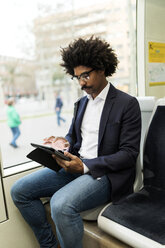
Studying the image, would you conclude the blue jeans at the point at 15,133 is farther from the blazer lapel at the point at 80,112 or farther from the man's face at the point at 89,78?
the man's face at the point at 89,78

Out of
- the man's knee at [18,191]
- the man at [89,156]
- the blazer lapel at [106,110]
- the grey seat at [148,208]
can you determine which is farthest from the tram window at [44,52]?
the grey seat at [148,208]

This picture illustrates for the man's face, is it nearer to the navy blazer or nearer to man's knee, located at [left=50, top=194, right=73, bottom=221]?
the navy blazer

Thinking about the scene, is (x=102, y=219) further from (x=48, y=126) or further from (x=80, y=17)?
(x=80, y=17)

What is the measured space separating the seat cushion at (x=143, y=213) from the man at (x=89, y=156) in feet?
0.23

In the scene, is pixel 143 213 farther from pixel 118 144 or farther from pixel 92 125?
pixel 92 125

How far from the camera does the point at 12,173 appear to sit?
162 cm

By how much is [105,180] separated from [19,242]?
0.97 metres

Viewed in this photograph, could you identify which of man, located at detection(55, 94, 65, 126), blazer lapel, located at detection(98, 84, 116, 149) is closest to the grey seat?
blazer lapel, located at detection(98, 84, 116, 149)

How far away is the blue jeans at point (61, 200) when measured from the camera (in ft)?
3.71

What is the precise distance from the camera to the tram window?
1766 mm

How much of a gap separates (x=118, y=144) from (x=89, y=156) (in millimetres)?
215

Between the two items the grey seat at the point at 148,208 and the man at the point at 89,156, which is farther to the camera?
the man at the point at 89,156

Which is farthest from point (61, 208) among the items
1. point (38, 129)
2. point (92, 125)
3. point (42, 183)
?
point (38, 129)

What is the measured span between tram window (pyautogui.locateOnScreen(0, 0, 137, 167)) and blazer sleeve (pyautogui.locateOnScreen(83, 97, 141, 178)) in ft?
2.62
